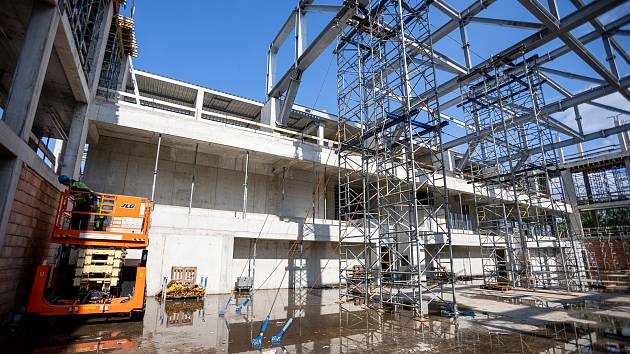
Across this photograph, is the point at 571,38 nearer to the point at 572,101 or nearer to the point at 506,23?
the point at 506,23

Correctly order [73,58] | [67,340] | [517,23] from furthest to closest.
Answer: [517,23]
[73,58]
[67,340]

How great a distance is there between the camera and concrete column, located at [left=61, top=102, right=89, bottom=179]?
1114 centimetres

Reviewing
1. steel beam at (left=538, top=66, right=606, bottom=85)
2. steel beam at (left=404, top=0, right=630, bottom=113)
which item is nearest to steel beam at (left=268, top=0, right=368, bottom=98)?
steel beam at (left=404, top=0, right=630, bottom=113)

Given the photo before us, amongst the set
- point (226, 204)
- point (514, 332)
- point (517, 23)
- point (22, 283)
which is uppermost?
point (517, 23)

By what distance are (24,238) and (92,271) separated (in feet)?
6.26

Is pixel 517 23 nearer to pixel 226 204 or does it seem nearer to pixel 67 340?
pixel 226 204

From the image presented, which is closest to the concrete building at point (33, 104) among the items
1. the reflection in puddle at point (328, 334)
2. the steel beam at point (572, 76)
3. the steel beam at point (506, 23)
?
the reflection in puddle at point (328, 334)

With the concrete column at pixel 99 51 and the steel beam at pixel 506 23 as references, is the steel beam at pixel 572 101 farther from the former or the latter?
the concrete column at pixel 99 51

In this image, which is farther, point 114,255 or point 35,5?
point 114,255

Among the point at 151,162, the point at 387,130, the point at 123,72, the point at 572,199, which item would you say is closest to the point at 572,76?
the point at 387,130

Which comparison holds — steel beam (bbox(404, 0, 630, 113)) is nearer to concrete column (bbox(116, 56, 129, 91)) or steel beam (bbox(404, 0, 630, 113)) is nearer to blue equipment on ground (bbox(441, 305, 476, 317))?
blue equipment on ground (bbox(441, 305, 476, 317))

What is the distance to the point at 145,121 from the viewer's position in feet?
45.2

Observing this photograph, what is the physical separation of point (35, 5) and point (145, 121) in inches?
250

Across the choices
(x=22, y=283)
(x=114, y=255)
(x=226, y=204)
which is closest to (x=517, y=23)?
(x=226, y=204)
